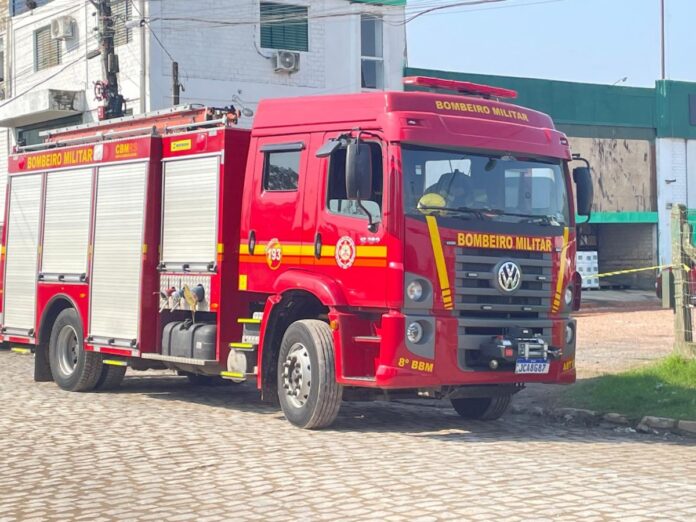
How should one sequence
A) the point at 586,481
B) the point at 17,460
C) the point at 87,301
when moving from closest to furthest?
the point at 586,481
the point at 17,460
the point at 87,301

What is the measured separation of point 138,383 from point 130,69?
50.1 feet

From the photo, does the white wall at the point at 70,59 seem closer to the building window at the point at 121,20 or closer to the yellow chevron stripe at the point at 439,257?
the building window at the point at 121,20

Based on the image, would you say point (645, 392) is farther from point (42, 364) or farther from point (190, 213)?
point (42, 364)

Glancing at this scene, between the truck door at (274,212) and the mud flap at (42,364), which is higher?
the truck door at (274,212)

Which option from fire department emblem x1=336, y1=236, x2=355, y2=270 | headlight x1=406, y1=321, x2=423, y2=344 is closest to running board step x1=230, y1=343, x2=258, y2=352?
fire department emblem x1=336, y1=236, x2=355, y2=270

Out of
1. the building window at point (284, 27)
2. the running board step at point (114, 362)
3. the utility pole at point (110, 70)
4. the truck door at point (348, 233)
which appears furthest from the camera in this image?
the building window at point (284, 27)

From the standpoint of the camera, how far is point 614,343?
19.8 m

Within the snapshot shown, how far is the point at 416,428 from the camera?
11.4 meters

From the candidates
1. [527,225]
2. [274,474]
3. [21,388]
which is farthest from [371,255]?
[21,388]

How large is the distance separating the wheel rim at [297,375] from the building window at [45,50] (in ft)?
77.7

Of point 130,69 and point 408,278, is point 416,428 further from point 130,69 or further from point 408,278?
point 130,69

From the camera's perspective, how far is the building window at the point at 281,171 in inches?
450

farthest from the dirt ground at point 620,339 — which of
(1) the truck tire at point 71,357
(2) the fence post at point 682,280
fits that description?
(1) the truck tire at point 71,357

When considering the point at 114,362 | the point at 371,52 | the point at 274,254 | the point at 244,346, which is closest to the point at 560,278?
the point at 274,254
